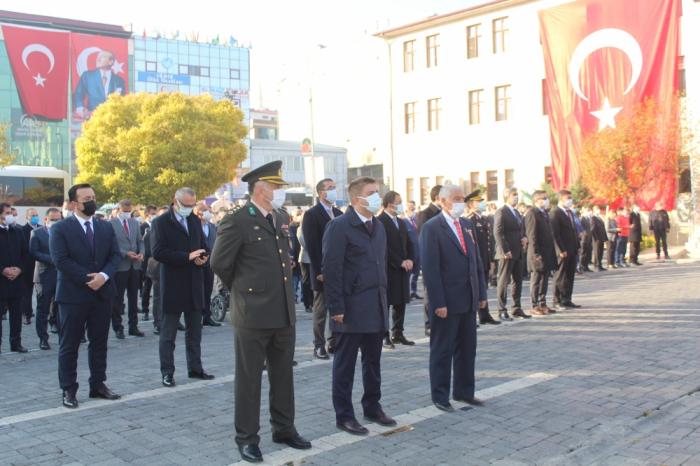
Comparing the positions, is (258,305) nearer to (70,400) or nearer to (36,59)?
(70,400)

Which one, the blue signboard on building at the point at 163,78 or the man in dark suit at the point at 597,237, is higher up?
the blue signboard on building at the point at 163,78

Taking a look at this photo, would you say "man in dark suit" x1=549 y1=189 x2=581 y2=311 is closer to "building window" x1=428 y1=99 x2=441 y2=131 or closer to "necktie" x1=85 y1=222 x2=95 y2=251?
"necktie" x1=85 y1=222 x2=95 y2=251

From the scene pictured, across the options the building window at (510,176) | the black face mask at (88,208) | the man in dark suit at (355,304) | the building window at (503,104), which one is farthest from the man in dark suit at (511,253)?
the building window at (503,104)

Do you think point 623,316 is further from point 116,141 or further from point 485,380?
point 116,141

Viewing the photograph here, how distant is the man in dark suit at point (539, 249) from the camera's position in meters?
11.7

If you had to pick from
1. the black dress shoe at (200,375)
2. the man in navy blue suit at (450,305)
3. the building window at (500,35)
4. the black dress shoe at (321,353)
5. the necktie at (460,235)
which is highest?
the building window at (500,35)

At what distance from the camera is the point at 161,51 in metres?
83.3

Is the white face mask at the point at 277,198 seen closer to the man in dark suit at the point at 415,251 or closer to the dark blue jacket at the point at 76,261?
the dark blue jacket at the point at 76,261

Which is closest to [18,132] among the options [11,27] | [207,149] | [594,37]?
[11,27]

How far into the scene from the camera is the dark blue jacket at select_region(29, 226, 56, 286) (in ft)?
33.2

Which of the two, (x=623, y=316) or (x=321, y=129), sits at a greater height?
(x=321, y=129)

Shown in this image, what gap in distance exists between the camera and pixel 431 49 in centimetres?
4334

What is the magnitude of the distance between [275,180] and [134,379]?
357 centimetres

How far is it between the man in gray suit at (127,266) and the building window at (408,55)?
3512 centimetres
